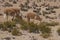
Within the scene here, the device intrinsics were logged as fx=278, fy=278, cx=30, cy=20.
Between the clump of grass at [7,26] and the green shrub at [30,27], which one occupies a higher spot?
the clump of grass at [7,26]

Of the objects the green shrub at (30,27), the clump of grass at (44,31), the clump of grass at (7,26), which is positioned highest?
the clump of grass at (7,26)

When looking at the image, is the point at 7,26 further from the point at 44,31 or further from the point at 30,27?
the point at 44,31

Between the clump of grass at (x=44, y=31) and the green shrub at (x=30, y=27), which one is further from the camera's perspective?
the green shrub at (x=30, y=27)

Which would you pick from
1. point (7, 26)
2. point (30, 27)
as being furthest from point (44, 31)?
point (7, 26)

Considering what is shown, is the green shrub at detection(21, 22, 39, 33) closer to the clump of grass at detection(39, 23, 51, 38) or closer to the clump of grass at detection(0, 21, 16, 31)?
the clump of grass at detection(39, 23, 51, 38)

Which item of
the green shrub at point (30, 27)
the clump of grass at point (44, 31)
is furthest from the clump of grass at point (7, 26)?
the clump of grass at point (44, 31)

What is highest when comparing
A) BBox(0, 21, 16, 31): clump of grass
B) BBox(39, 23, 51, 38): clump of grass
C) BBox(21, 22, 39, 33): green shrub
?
BBox(0, 21, 16, 31): clump of grass

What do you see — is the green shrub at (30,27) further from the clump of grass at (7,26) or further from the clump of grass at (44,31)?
the clump of grass at (7,26)

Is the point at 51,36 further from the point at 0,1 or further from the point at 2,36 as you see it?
the point at 0,1

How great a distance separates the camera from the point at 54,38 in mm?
17609

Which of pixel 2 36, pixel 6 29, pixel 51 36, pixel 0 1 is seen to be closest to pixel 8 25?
pixel 6 29

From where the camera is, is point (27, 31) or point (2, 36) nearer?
point (2, 36)

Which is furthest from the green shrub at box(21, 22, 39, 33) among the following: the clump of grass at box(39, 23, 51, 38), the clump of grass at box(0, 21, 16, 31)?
the clump of grass at box(0, 21, 16, 31)

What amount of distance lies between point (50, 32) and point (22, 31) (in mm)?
1917
